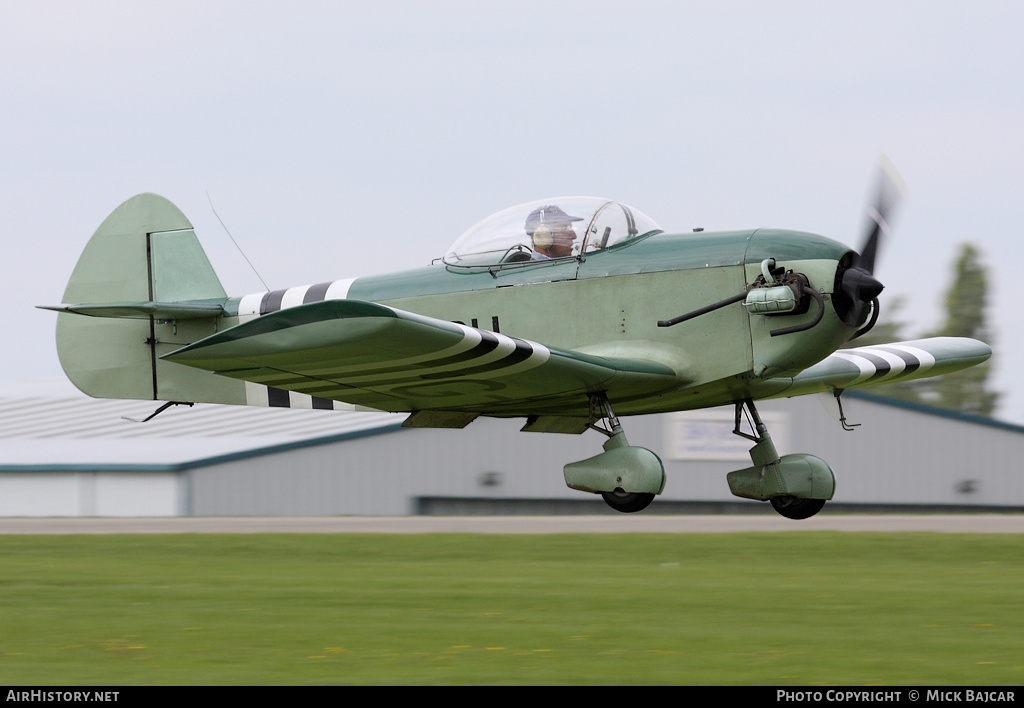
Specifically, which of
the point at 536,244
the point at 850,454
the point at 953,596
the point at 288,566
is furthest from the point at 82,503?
the point at 953,596

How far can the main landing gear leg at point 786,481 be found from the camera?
12.8m

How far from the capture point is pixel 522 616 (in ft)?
30.7

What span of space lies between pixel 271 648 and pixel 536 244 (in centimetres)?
589

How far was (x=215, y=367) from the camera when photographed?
10422 millimetres

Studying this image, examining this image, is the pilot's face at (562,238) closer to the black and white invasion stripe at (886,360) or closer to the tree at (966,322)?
the black and white invasion stripe at (886,360)

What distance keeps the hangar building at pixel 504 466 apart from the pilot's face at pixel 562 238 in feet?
66.5

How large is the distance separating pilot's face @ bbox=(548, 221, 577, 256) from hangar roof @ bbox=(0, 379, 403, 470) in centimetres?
2104

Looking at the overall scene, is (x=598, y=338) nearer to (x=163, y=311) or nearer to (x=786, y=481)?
(x=786, y=481)

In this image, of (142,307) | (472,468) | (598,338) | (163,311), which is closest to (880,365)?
(598,338)

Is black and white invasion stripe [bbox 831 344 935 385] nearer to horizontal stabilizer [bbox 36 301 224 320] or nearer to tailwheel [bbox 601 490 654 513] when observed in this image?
tailwheel [bbox 601 490 654 513]

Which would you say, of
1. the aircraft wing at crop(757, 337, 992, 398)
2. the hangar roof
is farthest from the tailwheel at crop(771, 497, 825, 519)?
the hangar roof

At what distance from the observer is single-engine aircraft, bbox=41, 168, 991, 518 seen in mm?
10758

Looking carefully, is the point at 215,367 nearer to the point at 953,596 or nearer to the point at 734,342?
the point at 734,342

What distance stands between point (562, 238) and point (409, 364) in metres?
2.58
